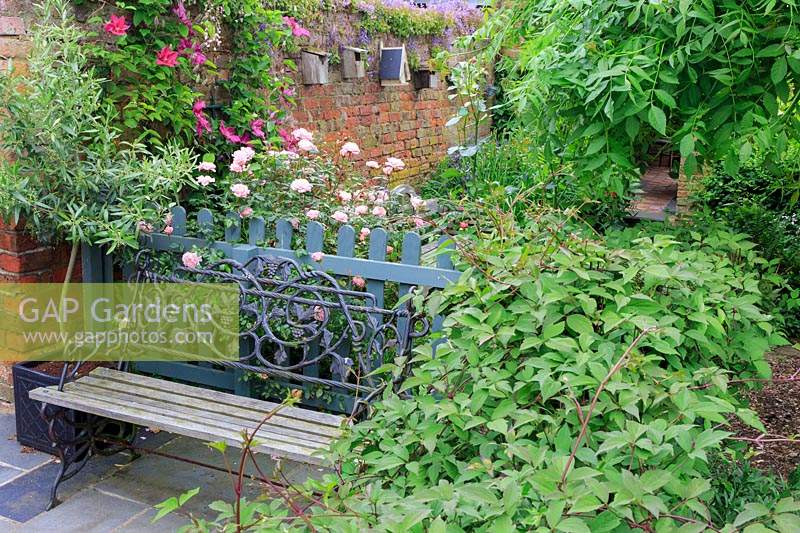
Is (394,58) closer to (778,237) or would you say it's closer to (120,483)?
(778,237)

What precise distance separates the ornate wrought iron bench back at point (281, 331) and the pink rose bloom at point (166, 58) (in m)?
0.89

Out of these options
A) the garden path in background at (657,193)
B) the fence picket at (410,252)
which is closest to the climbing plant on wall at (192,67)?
the fence picket at (410,252)

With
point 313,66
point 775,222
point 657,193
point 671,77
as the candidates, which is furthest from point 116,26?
point 657,193

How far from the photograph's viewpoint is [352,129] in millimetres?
7395

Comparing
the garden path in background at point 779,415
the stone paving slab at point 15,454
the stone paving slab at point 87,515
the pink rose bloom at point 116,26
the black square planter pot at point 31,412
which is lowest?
the stone paving slab at point 87,515

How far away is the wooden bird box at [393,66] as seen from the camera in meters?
7.68

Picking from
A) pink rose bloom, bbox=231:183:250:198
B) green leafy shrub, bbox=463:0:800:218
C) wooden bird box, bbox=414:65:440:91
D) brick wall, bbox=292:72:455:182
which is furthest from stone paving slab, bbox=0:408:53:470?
wooden bird box, bbox=414:65:440:91

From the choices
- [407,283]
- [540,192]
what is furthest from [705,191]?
[407,283]

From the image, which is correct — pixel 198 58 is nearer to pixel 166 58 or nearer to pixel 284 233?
pixel 166 58

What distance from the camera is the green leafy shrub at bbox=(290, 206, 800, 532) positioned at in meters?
1.54

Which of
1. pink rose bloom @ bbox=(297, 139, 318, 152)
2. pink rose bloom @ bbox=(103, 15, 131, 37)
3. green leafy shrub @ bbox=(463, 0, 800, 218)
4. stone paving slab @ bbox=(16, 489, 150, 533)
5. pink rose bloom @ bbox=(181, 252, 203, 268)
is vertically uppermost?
pink rose bloom @ bbox=(103, 15, 131, 37)

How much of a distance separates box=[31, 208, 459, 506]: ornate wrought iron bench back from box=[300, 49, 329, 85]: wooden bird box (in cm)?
292

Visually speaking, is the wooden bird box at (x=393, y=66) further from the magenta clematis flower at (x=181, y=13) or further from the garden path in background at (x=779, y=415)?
the garden path in background at (x=779, y=415)

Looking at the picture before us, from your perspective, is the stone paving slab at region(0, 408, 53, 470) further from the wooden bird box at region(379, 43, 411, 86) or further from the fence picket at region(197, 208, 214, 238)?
the wooden bird box at region(379, 43, 411, 86)
